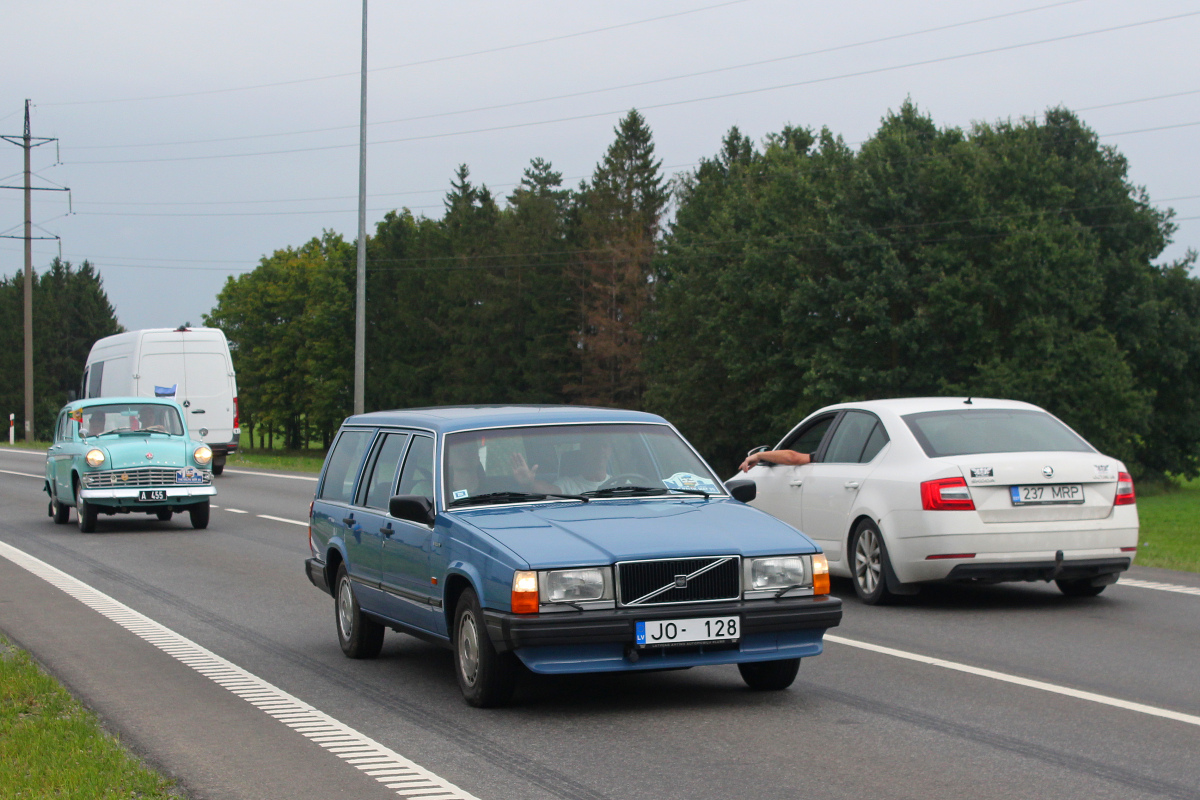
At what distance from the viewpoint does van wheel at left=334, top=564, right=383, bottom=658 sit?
9211mm

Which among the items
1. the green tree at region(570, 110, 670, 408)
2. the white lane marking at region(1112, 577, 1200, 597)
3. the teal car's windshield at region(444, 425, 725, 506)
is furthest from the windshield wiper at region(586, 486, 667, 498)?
the green tree at region(570, 110, 670, 408)

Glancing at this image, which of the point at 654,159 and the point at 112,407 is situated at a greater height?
the point at 654,159

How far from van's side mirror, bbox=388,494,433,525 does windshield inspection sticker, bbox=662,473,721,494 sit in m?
1.30

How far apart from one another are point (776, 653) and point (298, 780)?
244 centimetres

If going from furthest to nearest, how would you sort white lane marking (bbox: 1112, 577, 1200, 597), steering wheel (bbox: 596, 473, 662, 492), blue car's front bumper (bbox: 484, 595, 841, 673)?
1. white lane marking (bbox: 1112, 577, 1200, 597)
2. steering wheel (bbox: 596, 473, 662, 492)
3. blue car's front bumper (bbox: 484, 595, 841, 673)

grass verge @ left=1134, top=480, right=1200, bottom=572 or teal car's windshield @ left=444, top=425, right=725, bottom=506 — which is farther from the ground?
teal car's windshield @ left=444, top=425, right=725, bottom=506

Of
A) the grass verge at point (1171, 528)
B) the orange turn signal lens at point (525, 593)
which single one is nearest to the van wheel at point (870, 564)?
the grass verge at point (1171, 528)

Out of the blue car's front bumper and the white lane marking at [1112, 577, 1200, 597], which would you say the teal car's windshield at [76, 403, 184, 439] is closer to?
the white lane marking at [1112, 577, 1200, 597]

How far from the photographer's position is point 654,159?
8756 centimetres

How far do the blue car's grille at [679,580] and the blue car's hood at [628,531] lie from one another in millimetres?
47

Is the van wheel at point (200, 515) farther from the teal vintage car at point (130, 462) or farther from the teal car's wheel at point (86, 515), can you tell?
the teal car's wheel at point (86, 515)

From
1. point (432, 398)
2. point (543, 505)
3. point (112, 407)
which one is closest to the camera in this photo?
point (543, 505)

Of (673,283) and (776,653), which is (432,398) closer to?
(673,283)

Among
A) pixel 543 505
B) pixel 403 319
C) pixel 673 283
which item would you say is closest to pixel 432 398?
pixel 403 319
